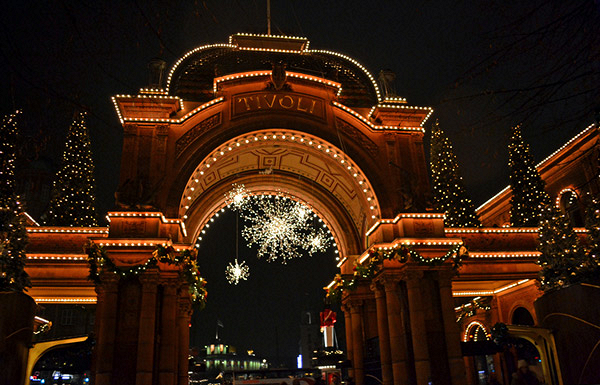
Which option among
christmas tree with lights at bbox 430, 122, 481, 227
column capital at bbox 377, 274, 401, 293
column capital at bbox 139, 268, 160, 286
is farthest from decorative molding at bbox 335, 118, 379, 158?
christmas tree with lights at bbox 430, 122, 481, 227

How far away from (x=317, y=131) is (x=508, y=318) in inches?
626

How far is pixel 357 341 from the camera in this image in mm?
22094

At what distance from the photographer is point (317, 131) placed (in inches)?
792

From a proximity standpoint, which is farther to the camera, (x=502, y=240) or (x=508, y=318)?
(x=508, y=318)

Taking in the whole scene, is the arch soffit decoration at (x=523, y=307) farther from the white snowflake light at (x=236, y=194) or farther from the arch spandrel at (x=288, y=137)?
the white snowflake light at (x=236, y=194)

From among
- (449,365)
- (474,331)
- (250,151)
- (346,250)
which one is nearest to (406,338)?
(449,365)

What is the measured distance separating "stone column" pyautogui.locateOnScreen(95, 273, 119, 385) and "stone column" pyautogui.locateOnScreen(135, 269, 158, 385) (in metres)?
0.92

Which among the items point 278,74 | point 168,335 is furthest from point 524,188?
point 168,335

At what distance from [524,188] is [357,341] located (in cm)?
1277

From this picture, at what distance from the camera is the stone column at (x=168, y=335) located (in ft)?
54.2

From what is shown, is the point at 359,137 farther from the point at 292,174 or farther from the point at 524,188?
the point at 524,188

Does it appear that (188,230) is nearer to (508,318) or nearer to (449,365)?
(449,365)

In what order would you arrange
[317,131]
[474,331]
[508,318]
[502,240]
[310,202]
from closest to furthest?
[317,131] < [502,240] < [310,202] < [508,318] < [474,331]

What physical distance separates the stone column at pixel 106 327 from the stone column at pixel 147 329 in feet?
3.03
